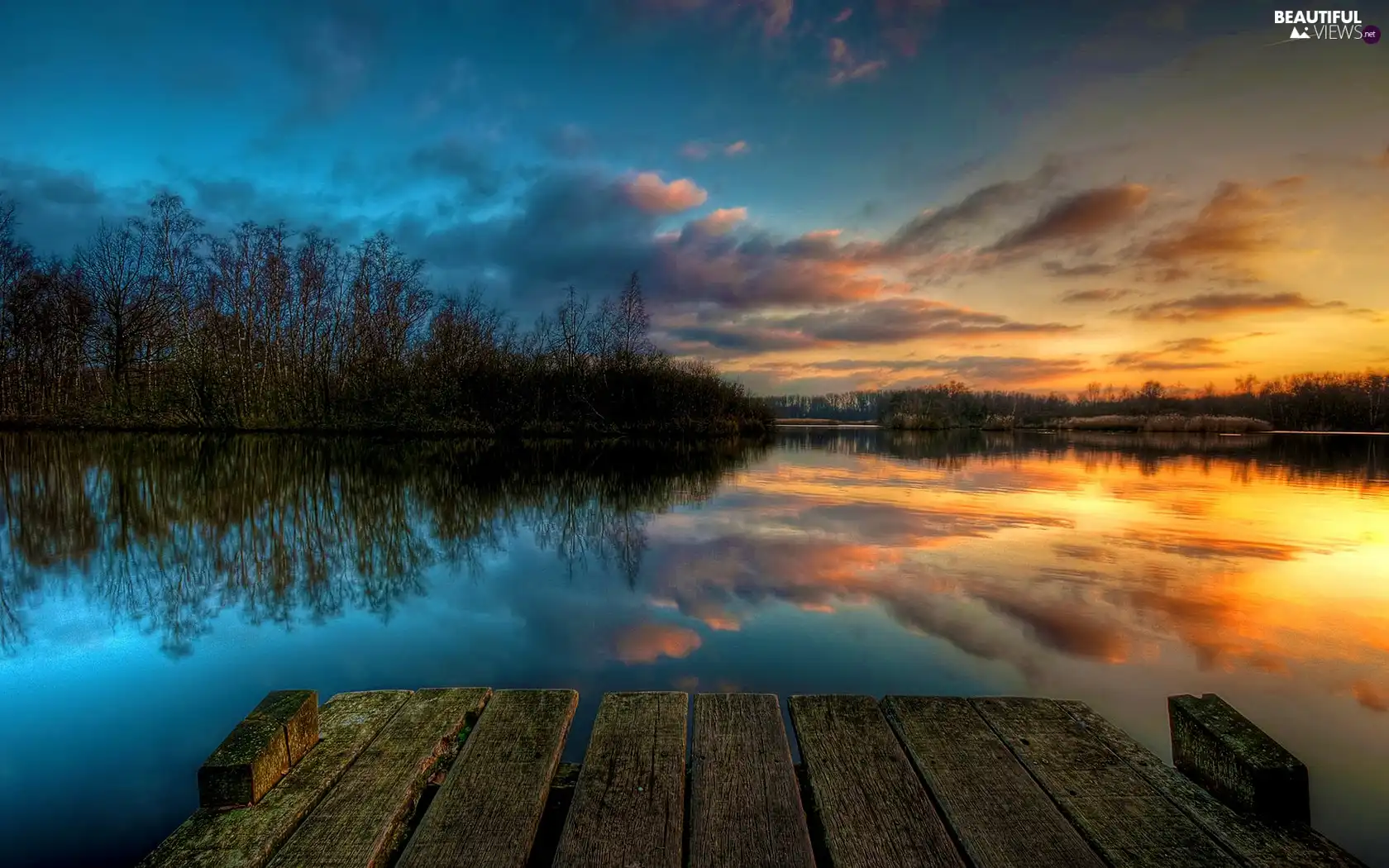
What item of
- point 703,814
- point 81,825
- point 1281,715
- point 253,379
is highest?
point 253,379

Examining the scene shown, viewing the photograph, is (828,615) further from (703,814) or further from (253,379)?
(253,379)

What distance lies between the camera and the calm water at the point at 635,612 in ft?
9.18

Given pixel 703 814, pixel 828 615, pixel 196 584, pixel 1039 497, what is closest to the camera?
pixel 703 814

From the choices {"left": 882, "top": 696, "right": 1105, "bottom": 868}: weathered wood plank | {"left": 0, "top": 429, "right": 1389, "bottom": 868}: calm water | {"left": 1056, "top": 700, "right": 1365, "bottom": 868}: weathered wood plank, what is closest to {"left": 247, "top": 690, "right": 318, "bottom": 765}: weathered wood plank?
{"left": 0, "top": 429, "right": 1389, "bottom": 868}: calm water

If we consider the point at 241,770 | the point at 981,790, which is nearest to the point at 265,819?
the point at 241,770

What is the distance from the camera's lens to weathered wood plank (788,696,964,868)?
1601 millimetres

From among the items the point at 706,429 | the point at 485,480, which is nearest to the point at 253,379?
the point at 706,429

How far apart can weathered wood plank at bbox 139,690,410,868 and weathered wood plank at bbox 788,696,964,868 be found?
1463 millimetres

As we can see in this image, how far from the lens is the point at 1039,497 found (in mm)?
10555

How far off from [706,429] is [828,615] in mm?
27048

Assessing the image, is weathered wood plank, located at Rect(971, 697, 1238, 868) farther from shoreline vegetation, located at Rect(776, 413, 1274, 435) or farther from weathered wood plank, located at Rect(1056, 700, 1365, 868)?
shoreline vegetation, located at Rect(776, 413, 1274, 435)

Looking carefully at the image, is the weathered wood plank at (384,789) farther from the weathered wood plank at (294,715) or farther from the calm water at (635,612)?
the calm water at (635,612)

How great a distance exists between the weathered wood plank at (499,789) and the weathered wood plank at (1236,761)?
2.01 m

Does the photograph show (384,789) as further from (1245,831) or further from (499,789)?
(1245,831)
